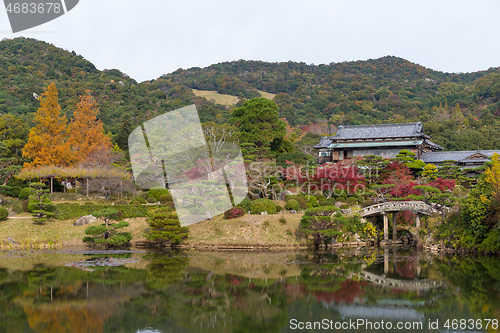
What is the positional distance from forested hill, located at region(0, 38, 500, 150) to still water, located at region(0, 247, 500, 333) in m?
31.8

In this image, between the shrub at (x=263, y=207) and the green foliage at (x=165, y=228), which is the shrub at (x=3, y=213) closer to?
the green foliage at (x=165, y=228)

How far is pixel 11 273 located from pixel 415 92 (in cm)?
9834

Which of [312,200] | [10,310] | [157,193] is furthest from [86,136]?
[10,310]

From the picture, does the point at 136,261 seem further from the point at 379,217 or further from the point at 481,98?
the point at 481,98

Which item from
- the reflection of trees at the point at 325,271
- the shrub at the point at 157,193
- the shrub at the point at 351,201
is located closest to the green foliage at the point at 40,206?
the shrub at the point at 157,193

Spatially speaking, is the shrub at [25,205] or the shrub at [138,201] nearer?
the shrub at [25,205]

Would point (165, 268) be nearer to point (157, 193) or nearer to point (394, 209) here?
point (157, 193)

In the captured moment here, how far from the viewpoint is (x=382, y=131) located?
45.0 meters

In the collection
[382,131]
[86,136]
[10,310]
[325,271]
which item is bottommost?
[325,271]

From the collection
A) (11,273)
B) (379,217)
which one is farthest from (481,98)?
(11,273)

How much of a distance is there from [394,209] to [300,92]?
8203 centimetres

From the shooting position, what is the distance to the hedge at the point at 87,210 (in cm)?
3291

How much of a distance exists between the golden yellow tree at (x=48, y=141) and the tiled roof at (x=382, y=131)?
28.1 meters

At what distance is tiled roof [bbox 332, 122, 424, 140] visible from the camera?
43.8 metres
